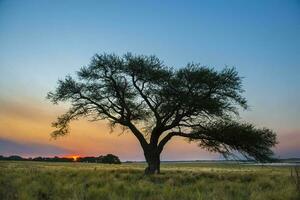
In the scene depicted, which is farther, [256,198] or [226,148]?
[226,148]

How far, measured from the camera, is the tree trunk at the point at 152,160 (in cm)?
2907

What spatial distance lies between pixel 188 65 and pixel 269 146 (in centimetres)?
832

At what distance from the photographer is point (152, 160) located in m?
29.4

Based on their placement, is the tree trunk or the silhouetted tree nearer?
the tree trunk

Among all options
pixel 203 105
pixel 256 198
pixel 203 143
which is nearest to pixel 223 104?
pixel 203 105

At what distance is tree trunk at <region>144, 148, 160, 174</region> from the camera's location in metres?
29.1

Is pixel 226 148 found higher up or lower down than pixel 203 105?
lower down

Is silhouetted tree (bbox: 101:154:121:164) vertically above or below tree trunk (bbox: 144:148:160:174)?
above

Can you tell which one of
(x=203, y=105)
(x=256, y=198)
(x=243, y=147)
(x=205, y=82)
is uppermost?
(x=205, y=82)

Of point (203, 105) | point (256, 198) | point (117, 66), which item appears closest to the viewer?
point (256, 198)

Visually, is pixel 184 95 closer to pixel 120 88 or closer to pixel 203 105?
pixel 203 105

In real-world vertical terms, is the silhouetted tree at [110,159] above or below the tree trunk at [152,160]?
above

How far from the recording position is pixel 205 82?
2862 centimetres

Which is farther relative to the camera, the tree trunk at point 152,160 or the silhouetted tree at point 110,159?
the silhouetted tree at point 110,159
